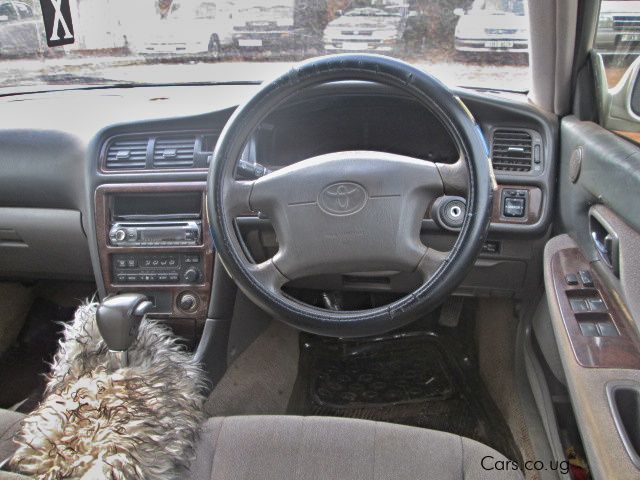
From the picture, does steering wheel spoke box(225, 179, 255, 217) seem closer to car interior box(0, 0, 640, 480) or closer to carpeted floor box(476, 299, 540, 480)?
car interior box(0, 0, 640, 480)

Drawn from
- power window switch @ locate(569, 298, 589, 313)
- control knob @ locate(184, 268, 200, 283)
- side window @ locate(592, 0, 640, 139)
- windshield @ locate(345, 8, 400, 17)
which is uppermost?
windshield @ locate(345, 8, 400, 17)

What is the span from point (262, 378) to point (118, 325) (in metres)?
1.02

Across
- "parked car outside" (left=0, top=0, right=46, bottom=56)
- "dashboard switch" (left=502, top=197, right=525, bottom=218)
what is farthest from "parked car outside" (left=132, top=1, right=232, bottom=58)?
"dashboard switch" (left=502, top=197, right=525, bottom=218)

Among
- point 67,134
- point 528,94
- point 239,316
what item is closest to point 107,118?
point 67,134

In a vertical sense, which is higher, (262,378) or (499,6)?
(499,6)

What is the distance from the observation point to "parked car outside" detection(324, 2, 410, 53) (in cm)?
192

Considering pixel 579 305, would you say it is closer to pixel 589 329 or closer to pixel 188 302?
pixel 589 329

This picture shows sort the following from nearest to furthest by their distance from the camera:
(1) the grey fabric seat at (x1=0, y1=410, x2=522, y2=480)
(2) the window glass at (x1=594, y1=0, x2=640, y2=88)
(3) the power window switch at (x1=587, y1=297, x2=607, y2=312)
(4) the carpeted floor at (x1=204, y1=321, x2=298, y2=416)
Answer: (1) the grey fabric seat at (x1=0, y1=410, x2=522, y2=480) < (3) the power window switch at (x1=587, y1=297, x2=607, y2=312) < (2) the window glass at (x1=594, y1=0, x2=640, y2=88) < (4) the carpeted floor at (x1=204, y1=321, x2=298, y2=416)

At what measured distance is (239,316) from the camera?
2213 mm

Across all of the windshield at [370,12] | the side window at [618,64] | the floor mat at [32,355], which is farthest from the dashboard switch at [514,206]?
the floor mat at [32,355]

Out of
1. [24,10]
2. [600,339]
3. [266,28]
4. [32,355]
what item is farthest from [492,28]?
[32,355]

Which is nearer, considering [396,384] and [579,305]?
[579,305]

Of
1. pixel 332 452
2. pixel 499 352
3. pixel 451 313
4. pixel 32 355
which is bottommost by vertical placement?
pixel 32 355

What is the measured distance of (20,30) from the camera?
2104 millimetres
